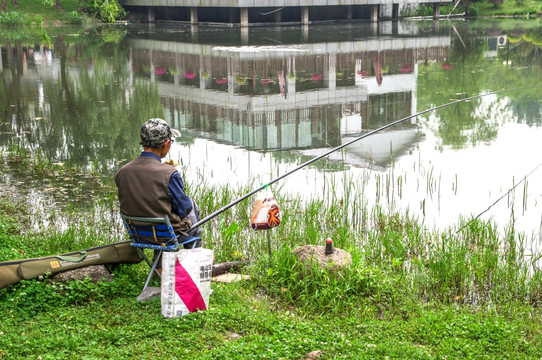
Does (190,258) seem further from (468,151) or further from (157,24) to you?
(157,24)

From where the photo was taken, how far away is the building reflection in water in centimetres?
1264

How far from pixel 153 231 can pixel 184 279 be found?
494 mm

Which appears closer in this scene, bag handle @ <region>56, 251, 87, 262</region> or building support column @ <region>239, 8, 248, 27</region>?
bag handle @ <region>56, 251, 87, 262</region>

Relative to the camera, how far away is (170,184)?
477 centimetres

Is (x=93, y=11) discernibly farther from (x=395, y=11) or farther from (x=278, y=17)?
(x=395, y=11)

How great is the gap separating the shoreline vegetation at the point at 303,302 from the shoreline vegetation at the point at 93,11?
2778 centimetres

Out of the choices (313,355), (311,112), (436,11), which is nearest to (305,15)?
(436,11)

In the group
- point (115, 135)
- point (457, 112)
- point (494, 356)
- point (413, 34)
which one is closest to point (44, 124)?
point (115, 135)

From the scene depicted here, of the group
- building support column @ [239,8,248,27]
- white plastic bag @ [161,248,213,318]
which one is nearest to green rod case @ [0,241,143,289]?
white plastic bag @ [161,248,213,318]

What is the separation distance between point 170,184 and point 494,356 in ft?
8.16

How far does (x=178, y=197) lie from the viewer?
4789 mm

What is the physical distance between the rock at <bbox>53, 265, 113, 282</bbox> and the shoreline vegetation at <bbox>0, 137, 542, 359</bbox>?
0.09m

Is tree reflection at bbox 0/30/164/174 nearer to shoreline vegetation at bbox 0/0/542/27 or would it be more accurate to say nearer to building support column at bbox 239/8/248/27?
shoreline vegetation at bbox 0/0/542/27

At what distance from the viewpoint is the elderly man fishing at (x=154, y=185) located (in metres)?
4.75
